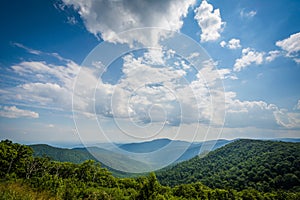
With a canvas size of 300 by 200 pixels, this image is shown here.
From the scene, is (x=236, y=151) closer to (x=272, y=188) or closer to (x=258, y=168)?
(x=258, y=168)

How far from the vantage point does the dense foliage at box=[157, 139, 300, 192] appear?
80.7 meters

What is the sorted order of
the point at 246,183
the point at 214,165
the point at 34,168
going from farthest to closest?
the point at 214,165
the point at 246,183
the point at 34,168

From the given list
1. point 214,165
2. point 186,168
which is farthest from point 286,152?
point 186,168

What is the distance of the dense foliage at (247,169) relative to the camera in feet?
265

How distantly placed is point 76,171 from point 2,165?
14.1 meters

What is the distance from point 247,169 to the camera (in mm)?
99688

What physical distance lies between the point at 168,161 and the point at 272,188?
281 ft

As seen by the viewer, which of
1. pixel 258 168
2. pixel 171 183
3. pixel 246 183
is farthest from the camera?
pixel 171 183

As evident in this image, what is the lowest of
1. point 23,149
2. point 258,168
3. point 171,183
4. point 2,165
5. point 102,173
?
point 171,183

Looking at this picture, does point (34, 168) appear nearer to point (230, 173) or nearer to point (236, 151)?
point (230, 173)

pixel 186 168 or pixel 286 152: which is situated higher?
pixel 286 152

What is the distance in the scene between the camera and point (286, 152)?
343ft

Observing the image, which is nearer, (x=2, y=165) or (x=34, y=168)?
(x=2, y=165)

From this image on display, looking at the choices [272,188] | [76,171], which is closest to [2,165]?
[76,171]
